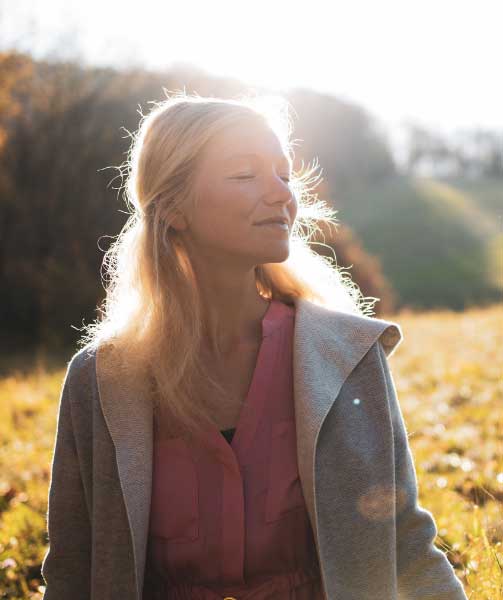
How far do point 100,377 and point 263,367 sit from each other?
547mm

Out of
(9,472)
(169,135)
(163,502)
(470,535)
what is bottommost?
(9,472)

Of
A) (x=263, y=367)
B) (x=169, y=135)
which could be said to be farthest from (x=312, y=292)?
(x=169, y=135)

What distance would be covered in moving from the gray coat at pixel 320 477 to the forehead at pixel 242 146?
1.84 feet

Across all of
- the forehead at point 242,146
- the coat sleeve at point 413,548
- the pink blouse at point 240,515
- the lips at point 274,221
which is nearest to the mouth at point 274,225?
the lips at point 274,221

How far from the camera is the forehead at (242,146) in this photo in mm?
2295

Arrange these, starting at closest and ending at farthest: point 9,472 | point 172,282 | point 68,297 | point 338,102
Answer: point 172,282 < point 9,472 < point 68,297 < point 338,102

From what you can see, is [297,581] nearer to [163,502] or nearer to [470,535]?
[163,502]

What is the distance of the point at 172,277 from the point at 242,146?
21.3 inches

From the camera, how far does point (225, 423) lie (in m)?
2.27

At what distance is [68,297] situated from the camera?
14.7 m

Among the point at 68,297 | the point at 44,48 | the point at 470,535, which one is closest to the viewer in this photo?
the point at 470,535

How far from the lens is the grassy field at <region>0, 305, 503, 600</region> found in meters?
2.88

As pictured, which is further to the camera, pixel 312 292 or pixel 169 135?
pixel 312 292

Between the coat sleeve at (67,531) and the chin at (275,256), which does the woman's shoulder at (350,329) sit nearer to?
the chin at (275,256)
